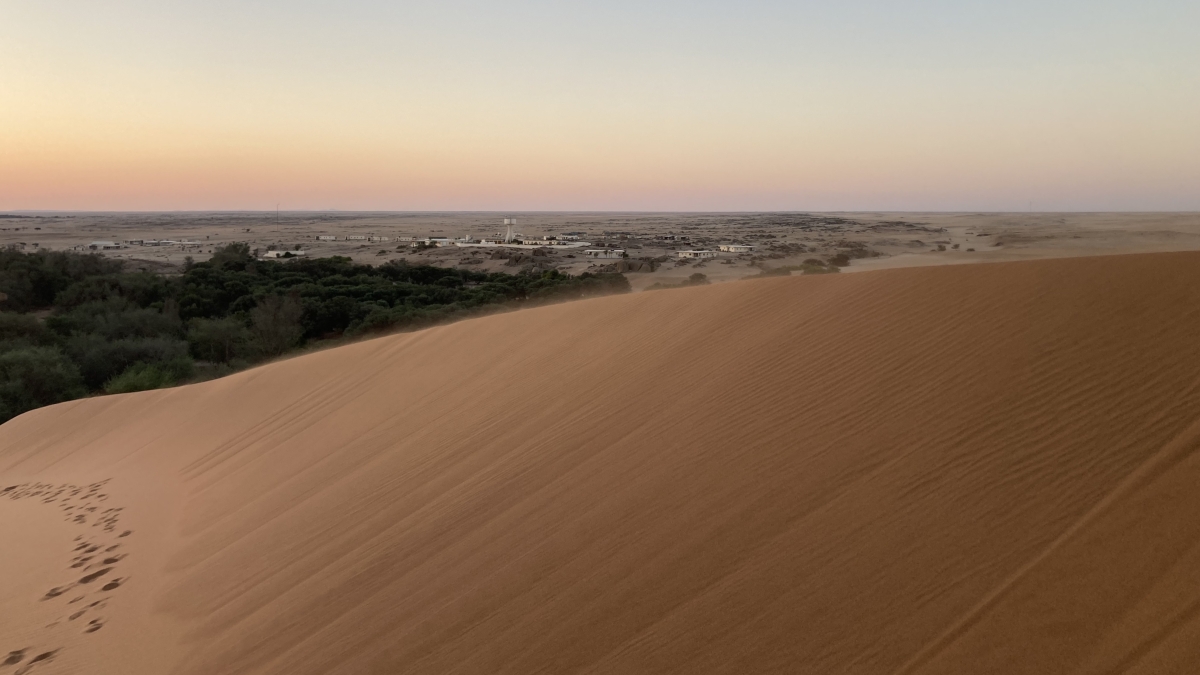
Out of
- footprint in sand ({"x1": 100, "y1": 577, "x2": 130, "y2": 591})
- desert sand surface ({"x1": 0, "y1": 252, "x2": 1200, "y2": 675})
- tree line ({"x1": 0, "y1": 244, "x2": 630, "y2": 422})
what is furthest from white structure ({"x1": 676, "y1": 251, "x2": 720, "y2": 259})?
footprint in sand ({"x1": 100, "y1": 577, "x2": 130, "y2": 591})

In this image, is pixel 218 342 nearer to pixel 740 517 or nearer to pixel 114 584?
pixel 114 584

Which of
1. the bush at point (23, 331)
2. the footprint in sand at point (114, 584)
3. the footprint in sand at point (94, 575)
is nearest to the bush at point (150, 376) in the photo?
the bush at point (23, 331)

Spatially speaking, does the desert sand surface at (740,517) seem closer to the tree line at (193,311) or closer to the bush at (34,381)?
the bush at (34,381)

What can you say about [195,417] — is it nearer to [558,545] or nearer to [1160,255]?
[558,545]

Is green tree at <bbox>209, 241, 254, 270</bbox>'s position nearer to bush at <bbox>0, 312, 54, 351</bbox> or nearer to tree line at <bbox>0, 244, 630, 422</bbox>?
tree line at <bbox>0, 244, 630, 422</bbox>

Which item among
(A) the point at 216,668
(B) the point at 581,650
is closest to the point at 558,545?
(B) the point at 581,650

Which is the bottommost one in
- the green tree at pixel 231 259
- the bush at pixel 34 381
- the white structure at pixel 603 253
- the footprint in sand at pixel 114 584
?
the bush at pixel 34 381
